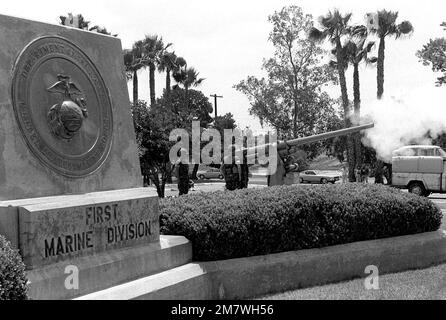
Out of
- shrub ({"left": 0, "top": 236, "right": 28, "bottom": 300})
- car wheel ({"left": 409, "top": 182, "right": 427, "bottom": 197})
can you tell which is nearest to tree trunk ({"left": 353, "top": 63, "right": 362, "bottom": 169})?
car wheel ({"left": 409, "top": 182, "right": 427, "bottom": 197})

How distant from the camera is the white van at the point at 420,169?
A: 28.0m

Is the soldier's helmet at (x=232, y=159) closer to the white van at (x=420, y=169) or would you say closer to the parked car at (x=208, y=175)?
the white van at (x=420, y=169)

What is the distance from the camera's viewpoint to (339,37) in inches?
1410

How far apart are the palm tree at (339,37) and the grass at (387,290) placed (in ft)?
83.0

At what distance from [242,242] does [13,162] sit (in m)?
3.16

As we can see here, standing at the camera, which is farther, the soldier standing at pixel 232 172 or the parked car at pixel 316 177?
the parked car at pixel 316 177

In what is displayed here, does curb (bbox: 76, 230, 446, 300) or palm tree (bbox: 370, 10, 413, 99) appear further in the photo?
palm tree (bbox: 370, 10, 413, 99)

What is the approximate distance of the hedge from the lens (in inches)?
306

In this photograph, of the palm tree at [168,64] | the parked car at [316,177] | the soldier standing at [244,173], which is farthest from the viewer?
the palm tree at [168,64]

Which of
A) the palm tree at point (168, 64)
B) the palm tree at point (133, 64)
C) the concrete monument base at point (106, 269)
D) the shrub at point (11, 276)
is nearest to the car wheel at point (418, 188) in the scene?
the palm tree at point (133, 64)

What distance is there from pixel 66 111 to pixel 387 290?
175 inches

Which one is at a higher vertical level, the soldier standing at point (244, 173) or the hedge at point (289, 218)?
the soldier standing at point (244, 173)

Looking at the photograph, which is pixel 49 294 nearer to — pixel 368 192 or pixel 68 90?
pixel 68 90

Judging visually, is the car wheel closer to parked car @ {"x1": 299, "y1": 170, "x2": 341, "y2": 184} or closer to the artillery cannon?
the artillery cannon
